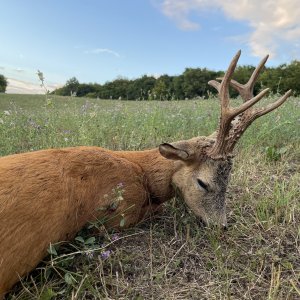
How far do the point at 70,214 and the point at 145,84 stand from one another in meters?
15.1

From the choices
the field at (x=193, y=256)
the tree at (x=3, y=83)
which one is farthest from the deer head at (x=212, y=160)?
the tree at (x=3, y=83)

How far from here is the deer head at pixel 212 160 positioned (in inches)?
136

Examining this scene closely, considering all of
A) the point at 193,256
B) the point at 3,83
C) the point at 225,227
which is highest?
the point at 3,83

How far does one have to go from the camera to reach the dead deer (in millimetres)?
2598

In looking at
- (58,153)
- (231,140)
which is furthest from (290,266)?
(58,153)

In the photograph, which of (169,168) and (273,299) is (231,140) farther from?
(273,299)

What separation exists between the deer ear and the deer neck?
182mm

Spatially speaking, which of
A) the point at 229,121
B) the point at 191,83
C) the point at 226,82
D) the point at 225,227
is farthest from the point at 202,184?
the point at 191,83

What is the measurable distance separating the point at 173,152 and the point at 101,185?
2.21 feet

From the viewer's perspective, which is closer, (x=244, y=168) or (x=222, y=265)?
(x=222, y=265)

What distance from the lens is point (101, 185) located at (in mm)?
3137

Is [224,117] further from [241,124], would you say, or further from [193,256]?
[193,256]

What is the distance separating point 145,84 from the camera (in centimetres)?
1762

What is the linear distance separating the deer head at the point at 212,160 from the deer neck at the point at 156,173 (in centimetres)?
6
